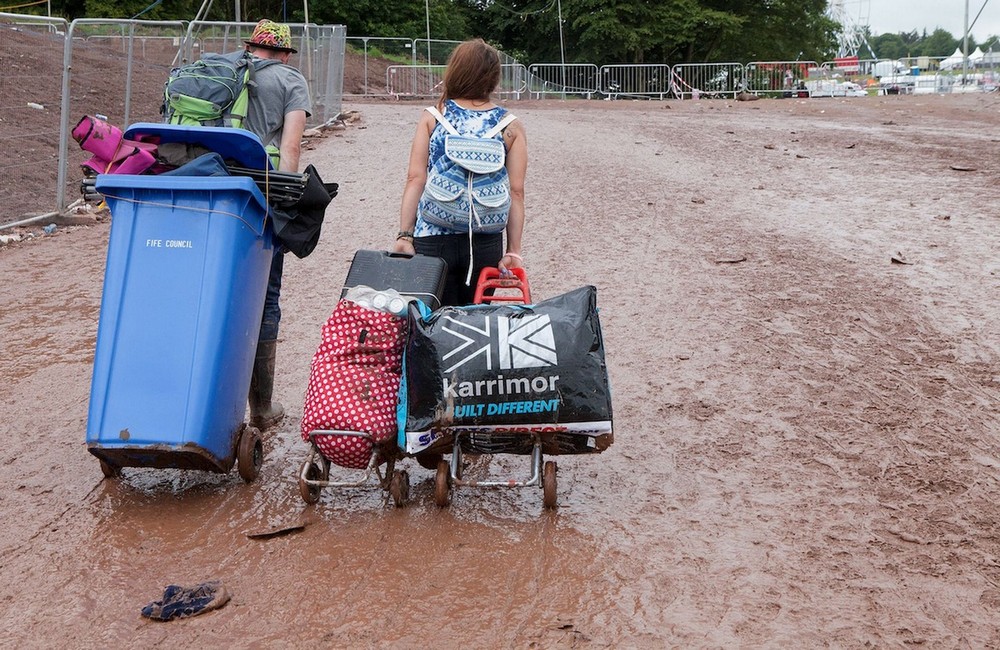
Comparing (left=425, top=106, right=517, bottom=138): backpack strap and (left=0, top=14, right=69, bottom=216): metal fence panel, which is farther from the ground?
(left=0, top=14, right=69, bottom=216): metal fence panel

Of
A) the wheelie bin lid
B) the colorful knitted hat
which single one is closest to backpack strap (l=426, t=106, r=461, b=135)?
the wheelie bin lid

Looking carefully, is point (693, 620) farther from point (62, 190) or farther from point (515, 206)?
point (62, 190)

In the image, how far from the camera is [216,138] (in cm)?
428

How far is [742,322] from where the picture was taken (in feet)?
23.1

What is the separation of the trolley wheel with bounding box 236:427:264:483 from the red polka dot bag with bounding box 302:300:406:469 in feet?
1.54

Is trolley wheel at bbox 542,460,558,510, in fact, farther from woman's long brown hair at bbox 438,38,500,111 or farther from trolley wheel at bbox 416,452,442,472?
woman's long brown hair at bbox 438,38,500,111

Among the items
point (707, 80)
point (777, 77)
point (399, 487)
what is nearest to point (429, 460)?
point (399, 487)

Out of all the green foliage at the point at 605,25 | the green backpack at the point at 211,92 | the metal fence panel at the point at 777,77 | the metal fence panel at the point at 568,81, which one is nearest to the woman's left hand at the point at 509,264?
the green backpack at the point at 211,92

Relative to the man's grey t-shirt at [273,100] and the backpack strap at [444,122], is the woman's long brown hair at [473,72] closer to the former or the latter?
the backpack strap at [444,122]

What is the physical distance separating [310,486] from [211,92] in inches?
70.4

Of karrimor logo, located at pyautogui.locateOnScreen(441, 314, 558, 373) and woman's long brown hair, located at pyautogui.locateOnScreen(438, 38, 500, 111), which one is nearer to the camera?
karrimor logo, located at pyautogui.locateOnScreen(441, 314, 558, 373)

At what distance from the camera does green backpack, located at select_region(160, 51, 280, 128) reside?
4555 millimetres

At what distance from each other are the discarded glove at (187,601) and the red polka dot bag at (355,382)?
0.69m

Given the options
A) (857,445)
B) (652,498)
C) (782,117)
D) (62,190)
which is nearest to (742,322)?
(857,445)
